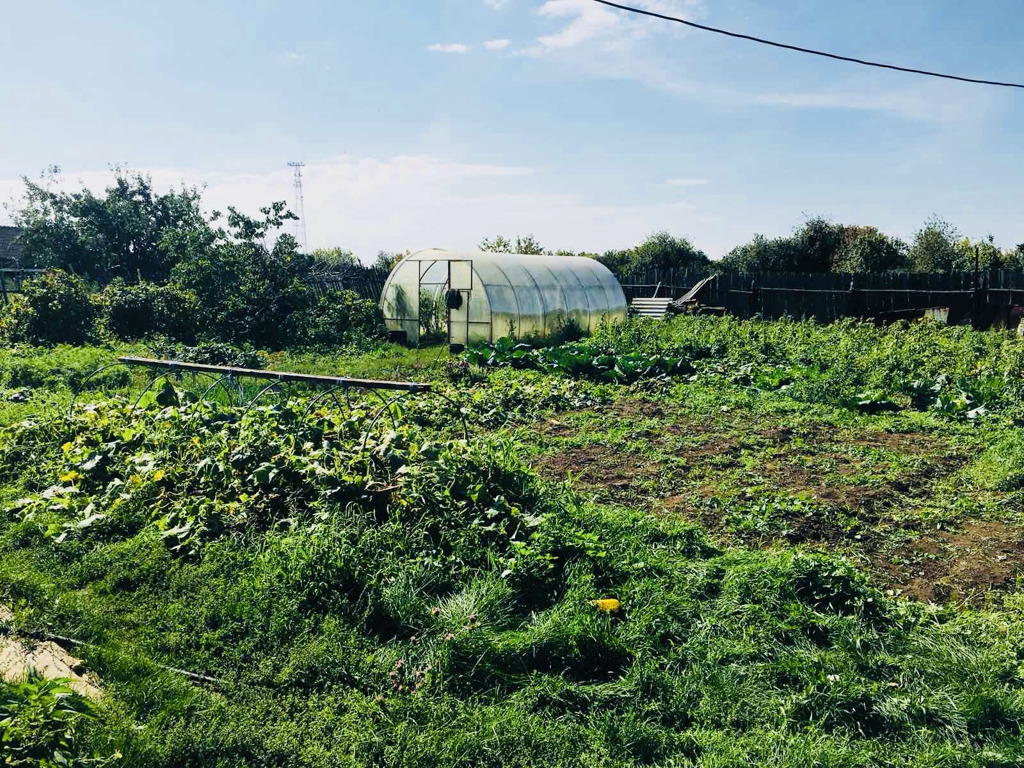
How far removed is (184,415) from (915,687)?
235 inches

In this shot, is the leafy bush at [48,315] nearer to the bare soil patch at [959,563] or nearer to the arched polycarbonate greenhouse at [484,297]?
the arched polycarbonate greenhouse at [484,297]

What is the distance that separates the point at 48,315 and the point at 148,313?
201cm

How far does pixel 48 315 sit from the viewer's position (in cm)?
1731

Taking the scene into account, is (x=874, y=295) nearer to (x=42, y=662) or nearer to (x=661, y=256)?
(x=661, y=256)

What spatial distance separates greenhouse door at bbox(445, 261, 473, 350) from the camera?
60.8 feet

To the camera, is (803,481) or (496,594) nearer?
(496,594)

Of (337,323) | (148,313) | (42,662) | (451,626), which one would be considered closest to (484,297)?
(337,323)

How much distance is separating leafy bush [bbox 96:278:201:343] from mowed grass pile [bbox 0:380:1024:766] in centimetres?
1257

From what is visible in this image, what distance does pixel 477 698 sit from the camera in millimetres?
3643

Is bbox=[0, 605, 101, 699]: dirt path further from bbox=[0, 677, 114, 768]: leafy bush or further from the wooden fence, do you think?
the wooden fence

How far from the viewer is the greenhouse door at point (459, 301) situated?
18.5m

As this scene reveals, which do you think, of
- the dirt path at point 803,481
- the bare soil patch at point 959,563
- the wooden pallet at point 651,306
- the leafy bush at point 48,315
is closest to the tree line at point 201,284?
the leafy bush at point 48,315

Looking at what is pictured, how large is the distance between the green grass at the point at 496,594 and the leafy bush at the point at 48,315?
10951mm

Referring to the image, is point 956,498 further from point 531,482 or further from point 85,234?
point 85,234
